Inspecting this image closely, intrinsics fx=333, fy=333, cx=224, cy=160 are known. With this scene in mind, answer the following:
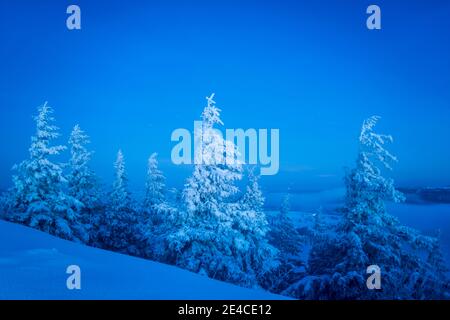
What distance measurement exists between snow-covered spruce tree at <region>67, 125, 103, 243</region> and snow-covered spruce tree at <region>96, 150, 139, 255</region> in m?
0.73

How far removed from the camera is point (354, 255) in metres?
10.0

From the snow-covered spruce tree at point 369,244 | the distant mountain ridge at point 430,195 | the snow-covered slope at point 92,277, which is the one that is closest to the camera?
the snow-covered slope at point 92,277

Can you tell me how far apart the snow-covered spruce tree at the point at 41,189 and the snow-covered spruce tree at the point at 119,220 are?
393 centimetres

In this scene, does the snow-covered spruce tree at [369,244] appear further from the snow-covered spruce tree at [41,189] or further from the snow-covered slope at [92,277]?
the snow-covered spruce tree at [41,189]

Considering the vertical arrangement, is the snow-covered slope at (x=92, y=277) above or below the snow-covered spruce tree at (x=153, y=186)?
below

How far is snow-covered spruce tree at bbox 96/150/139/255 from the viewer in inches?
651

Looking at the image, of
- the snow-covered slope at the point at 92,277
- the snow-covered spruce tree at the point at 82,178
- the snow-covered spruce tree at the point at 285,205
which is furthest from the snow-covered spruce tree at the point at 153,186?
the snow-covered slope at the point at 92,277

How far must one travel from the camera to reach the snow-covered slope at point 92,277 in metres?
4.36

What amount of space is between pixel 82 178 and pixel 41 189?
121 inches

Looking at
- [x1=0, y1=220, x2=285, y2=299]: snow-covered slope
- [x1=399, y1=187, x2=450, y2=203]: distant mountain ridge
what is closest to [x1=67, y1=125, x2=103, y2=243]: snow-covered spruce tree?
[x1=0, y1=220, x2=285, y2=299]: snow-covered slope

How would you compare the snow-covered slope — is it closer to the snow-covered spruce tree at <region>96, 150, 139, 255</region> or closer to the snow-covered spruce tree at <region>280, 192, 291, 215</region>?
the snow-covered spruce tree at <region>96, 150, 139, 255</region>

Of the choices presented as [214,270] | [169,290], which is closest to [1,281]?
[169,290]
